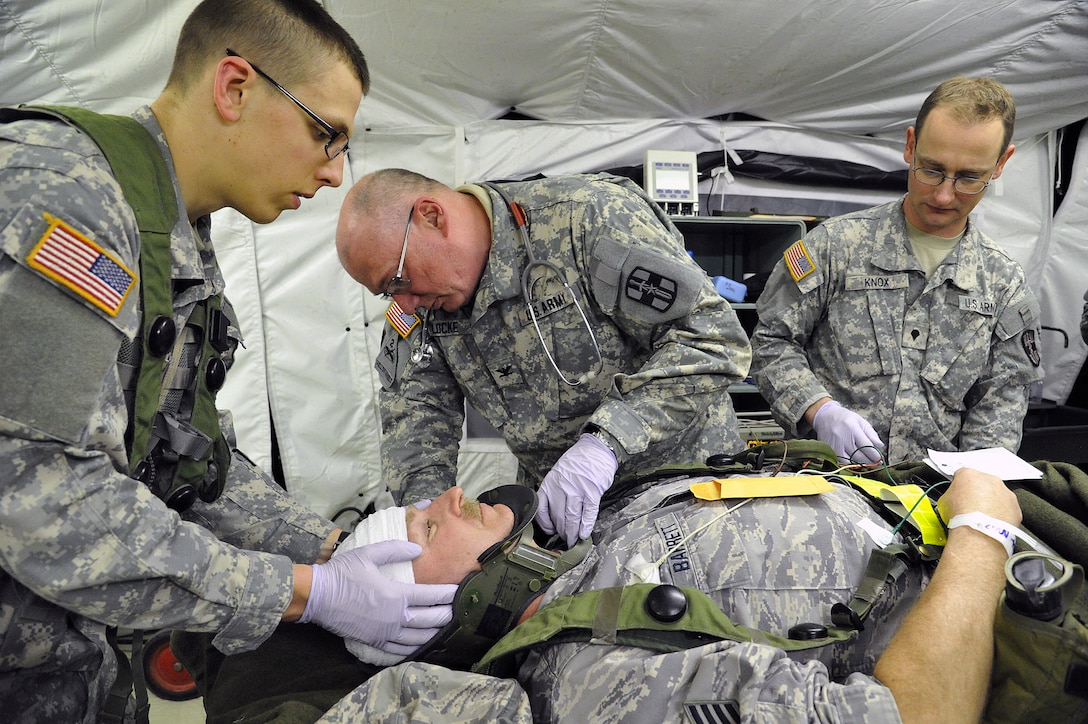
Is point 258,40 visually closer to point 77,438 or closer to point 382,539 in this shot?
point 77,438

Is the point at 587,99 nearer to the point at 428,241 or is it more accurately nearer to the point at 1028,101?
the point at 428,241

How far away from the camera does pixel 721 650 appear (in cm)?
126

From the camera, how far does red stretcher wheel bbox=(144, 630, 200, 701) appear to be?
110 inches

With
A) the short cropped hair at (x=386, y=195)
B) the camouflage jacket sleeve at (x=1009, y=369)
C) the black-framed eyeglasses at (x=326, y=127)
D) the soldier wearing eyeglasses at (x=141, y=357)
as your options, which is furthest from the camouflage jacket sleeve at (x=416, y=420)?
the camouflage jacket sleeve at (x=1009, y=369)

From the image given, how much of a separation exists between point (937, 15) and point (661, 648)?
12.5ft

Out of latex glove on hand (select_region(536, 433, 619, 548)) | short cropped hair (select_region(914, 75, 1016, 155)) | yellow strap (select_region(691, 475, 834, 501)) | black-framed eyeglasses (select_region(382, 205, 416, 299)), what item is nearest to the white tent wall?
short cropped hair (select_region(914, 75, 1016, 155))

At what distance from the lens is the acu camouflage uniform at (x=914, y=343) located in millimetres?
2648

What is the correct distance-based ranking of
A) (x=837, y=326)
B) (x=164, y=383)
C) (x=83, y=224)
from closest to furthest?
(x=83, y=224) < (x=164, y=383) < (x=837, y=326)

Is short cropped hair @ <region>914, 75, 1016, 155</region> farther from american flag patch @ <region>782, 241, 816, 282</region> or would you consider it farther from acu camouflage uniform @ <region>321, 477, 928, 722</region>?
acu camouflage uniform @ <region>321, 477, 928, 722</region>

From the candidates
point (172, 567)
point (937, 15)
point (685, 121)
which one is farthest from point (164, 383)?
point (937, 15)

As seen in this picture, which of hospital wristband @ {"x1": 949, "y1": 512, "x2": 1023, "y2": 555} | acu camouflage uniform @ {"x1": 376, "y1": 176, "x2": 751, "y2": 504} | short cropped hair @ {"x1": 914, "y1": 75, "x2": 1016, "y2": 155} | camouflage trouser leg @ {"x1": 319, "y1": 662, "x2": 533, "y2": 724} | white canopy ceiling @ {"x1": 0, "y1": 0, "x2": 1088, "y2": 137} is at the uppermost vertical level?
white canopy ceiling @ {"x1": 0, "y1": 0, "x2": 1088, "y2": 137}

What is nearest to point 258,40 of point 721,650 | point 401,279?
point 401,279

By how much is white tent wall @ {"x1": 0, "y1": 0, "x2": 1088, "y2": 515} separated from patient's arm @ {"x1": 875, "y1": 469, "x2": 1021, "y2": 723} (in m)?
2.97

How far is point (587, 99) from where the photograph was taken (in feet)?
13.1
